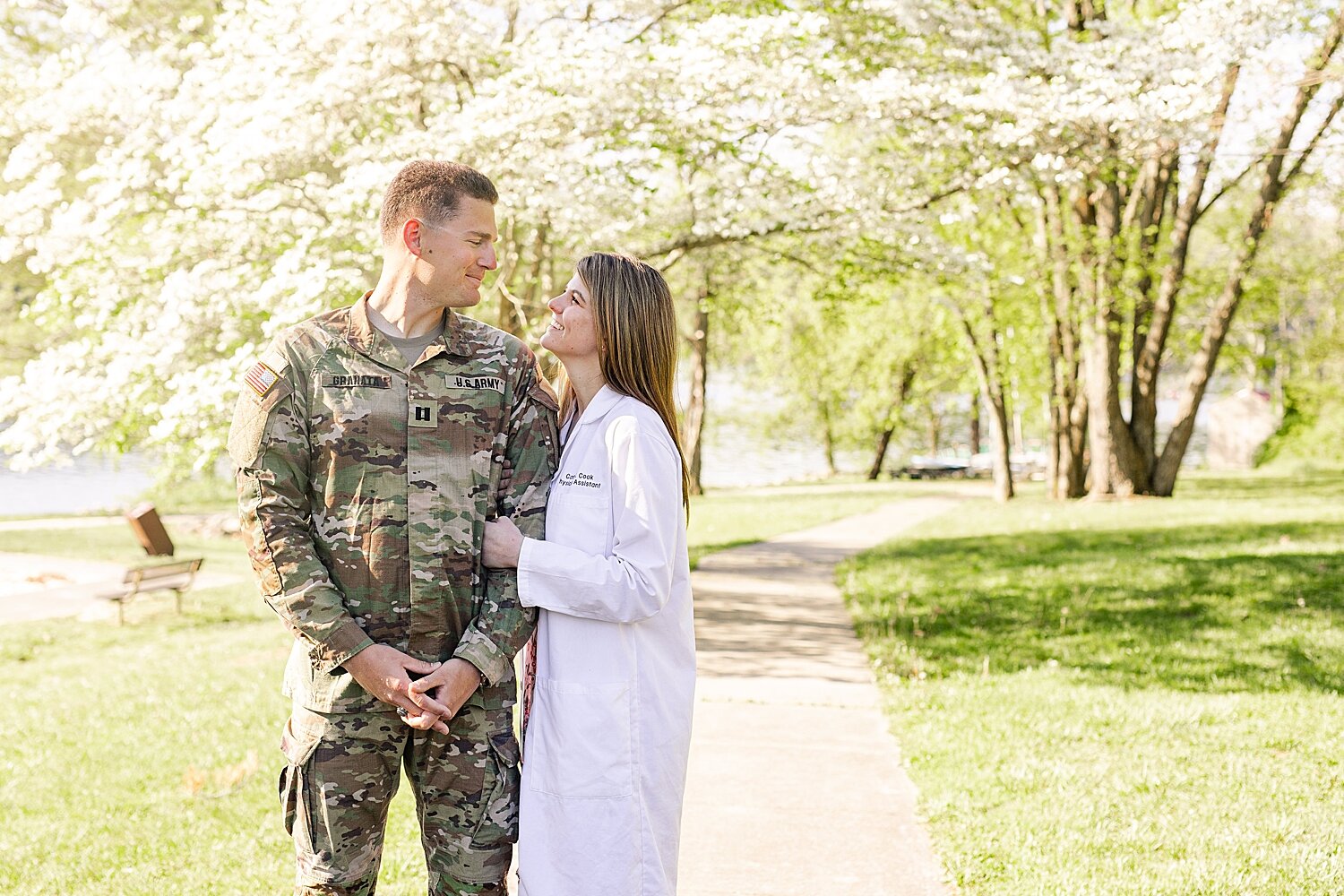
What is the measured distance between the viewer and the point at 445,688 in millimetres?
2791

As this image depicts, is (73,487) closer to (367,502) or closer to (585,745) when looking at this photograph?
(367,502)

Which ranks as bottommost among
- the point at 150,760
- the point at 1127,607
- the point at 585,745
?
the point at 150,760

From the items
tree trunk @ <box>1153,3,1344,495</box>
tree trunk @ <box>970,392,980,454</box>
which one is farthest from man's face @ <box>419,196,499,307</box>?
tree trunk @ <box>970,392,980,454</box>

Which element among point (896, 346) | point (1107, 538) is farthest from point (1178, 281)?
point (896, 346)

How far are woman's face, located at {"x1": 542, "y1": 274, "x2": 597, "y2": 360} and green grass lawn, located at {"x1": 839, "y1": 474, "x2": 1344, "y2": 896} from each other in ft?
8.91

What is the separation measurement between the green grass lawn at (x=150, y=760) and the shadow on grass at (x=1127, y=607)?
438cm

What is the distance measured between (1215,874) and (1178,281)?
660 inches

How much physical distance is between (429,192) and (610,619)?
3.75ft

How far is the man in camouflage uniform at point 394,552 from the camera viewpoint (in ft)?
9.21

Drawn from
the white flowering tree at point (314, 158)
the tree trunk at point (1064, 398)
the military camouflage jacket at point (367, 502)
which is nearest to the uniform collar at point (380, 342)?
the military camouflage jacket at point (367, 502)

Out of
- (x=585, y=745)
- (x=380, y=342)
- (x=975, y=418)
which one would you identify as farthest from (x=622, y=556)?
(x=975, y=418)

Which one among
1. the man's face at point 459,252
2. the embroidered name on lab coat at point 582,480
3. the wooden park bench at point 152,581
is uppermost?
the man's face at point 459,252

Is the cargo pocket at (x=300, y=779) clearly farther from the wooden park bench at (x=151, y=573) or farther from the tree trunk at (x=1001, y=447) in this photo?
the tree trunk at (x=1001, y=447)

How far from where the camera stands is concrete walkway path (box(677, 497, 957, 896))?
4.58 metres
